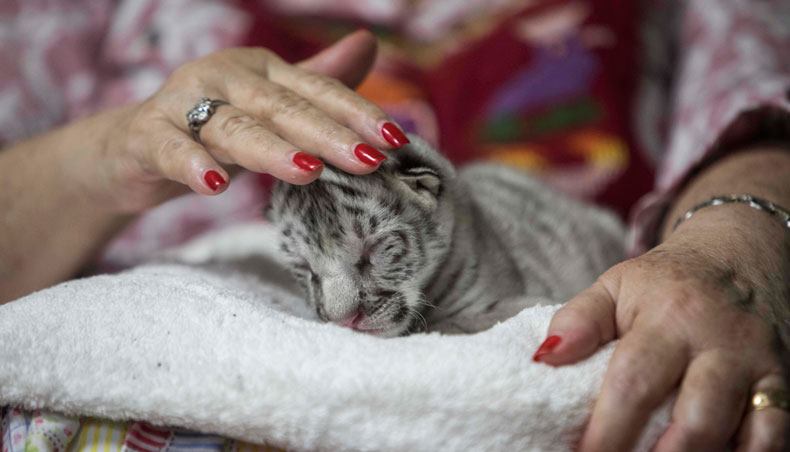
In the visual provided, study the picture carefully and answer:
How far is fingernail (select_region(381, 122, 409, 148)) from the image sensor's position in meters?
1.08

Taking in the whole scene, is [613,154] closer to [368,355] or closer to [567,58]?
[567,58]

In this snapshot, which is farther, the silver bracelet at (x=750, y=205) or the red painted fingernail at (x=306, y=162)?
the silver bracelet at (x=750, y=205)

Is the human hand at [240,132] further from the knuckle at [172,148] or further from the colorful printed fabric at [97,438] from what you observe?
the colorful printed fabric at [97,438]

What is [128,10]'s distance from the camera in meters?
2.12

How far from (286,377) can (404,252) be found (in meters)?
0.39

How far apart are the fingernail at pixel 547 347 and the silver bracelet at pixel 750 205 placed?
1.54ft

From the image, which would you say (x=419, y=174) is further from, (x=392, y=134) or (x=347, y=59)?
(x=347, y=59)

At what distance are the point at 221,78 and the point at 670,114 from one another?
137cm

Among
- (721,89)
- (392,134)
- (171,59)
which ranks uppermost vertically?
(392,134)

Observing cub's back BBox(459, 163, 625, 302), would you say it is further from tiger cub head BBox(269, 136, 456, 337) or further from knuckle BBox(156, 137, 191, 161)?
knuckle BBox(156, 137, 191, 161)

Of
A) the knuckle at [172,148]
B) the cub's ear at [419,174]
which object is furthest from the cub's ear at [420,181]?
the knuckle at [172,148]

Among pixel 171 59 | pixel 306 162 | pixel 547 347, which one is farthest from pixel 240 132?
pixel 171 59

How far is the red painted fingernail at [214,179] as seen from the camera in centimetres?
104

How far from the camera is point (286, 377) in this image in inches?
33.9
